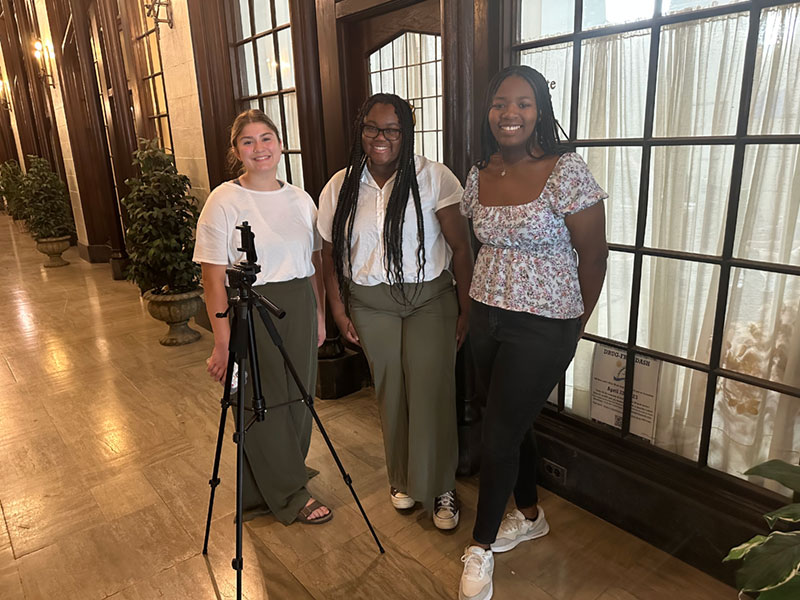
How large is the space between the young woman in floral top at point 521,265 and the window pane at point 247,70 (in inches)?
96.6

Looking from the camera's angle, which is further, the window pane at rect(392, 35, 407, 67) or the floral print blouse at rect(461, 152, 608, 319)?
the window pane at rect(392, 35, 407, 67)

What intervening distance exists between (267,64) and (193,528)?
2.63 m

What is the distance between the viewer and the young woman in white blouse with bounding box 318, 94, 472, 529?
6.17 ft

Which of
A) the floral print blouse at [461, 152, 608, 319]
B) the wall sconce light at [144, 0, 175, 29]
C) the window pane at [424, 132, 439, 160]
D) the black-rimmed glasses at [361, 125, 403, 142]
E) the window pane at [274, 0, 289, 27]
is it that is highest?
the wall sconce light at [144, 0, 175, 29]

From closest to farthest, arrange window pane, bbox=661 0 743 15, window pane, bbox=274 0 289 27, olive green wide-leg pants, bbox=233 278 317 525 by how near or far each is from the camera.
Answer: window pane, bbox=661 0 743 15, olive green wide-leg pants, bbox=233 278 317 525, window pane, bbox=274 0 289 27

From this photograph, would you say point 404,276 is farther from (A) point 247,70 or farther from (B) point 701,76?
(A) point 247,70

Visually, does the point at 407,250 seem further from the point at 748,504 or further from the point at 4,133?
the point at 4,133

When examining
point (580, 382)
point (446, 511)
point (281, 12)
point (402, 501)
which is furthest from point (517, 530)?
point (281, 12)

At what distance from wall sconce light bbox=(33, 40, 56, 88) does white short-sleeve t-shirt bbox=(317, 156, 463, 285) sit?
6.81 metres

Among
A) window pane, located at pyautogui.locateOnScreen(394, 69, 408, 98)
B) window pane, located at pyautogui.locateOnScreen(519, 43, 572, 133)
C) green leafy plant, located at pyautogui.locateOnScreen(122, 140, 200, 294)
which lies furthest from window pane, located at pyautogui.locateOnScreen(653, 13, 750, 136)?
green leafy plant, located at pyautogui.locateOnScreen(122, 140, 200, 294)

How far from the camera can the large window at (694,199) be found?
1588mm

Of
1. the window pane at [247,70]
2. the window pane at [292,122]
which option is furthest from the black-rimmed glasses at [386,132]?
the window pane at [247,70]

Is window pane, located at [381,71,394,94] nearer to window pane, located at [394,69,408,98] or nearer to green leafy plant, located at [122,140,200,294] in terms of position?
window pane, located at [394,69,408,98]

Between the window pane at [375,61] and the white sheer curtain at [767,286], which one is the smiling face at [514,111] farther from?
the window pane at [375,61]
